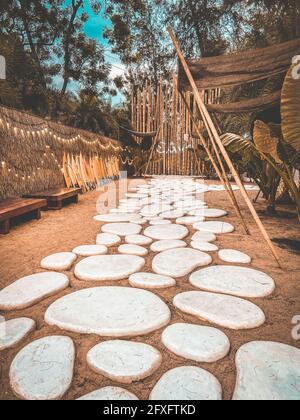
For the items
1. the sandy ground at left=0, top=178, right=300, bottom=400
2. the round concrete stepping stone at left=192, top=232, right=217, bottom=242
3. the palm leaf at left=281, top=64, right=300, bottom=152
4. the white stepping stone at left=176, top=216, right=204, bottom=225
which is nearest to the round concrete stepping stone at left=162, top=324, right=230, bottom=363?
the sandy ground at left=0, top=178, right=300, bottom=400

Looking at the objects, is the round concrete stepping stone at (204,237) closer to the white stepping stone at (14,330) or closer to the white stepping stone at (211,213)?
the white stepping stone at (211,213)

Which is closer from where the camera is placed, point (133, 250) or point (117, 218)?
point (133, 250)

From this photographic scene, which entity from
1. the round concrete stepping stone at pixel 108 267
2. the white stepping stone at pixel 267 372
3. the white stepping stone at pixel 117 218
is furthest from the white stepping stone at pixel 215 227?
the white stepping stone at pixel 267 372

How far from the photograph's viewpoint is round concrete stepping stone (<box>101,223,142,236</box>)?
2781 mm

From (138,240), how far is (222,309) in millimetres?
1268

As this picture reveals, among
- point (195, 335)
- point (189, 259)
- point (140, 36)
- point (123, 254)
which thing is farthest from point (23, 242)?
point (140, 36)

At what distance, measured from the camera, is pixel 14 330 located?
120cm

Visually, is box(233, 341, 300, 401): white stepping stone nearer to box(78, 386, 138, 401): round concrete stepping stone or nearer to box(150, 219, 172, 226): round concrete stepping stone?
box(78, 386, 138, 401): round concrete stepping stone

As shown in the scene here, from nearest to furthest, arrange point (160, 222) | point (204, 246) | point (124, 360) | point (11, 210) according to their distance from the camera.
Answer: point (124, 360) < point (204, 246) < point (11, 210) < point (160, 222)

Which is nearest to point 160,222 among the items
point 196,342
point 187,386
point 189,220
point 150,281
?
point 189,220

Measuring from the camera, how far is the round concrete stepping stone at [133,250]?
2178mm

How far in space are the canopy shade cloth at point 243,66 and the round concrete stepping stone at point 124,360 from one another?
2076 millimetres

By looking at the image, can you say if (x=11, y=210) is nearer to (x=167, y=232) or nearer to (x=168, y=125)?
(x=167, y=232)

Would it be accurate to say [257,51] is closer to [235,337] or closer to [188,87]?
[188,87]
